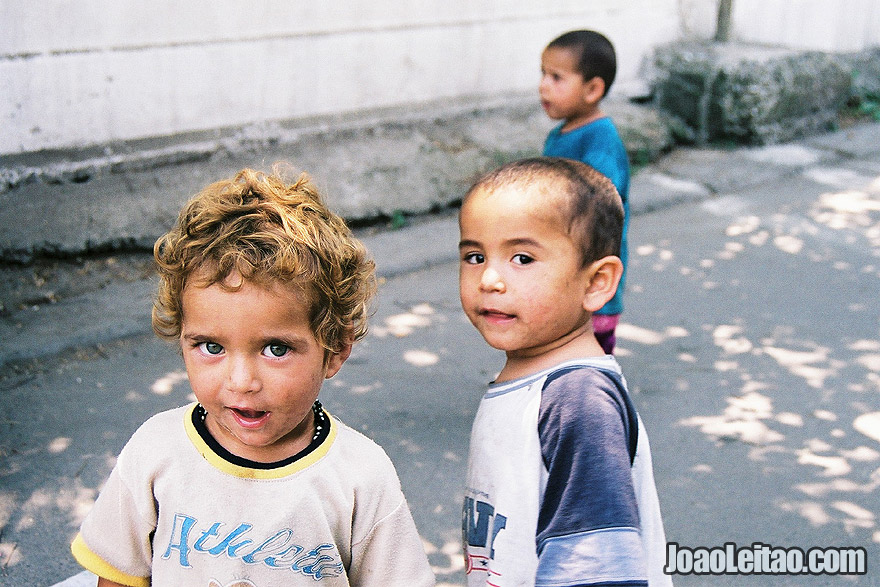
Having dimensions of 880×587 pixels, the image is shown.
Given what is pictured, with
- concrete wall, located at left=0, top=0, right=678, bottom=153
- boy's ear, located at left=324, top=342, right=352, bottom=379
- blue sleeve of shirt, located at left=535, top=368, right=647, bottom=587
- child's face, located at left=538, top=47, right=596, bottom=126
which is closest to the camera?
blue sleeve of shirt, located at left=535, top=368, right=647, bottom=587

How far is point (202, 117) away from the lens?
5723 mm

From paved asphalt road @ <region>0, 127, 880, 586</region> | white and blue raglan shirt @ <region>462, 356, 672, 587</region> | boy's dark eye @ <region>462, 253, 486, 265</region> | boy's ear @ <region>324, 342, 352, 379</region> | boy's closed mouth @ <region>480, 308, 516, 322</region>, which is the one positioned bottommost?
paved asphalt road @ <region>0, 127, 880, 586</region>

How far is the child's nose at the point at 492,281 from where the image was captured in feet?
5.81

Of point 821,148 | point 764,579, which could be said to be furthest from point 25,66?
point 821,148

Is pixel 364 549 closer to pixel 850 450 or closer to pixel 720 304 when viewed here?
pixel 850 450

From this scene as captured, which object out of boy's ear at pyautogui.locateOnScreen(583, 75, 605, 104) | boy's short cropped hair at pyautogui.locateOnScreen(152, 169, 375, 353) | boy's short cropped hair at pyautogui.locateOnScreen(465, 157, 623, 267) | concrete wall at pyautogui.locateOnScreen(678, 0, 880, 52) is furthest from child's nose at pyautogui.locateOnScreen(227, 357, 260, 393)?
concrete wall at pyautogui.locateOnScreen(678, 0, 880, 52)

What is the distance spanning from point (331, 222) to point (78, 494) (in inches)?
79.2

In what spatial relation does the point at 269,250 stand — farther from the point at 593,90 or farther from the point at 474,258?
the point at 593,90

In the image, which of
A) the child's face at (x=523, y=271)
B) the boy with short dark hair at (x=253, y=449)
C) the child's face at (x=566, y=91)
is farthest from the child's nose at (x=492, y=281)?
the child's face at (x=566, y=91)

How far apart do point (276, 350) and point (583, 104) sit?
7.67 feet

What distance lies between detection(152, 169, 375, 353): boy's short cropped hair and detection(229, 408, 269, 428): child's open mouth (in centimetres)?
17

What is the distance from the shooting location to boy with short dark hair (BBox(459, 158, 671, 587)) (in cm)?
155

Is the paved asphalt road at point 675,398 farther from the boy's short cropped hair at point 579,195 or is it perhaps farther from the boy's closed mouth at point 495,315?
the boy's short cropped hair at point 579,195

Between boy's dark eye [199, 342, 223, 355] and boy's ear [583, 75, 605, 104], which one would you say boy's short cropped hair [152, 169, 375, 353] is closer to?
boy's dark eye [199, 342, 223, 355]
